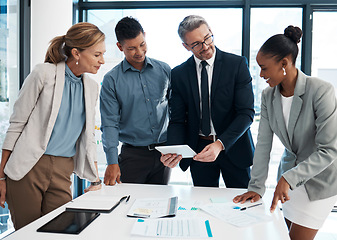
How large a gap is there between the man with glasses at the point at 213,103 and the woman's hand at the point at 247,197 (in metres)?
0.35

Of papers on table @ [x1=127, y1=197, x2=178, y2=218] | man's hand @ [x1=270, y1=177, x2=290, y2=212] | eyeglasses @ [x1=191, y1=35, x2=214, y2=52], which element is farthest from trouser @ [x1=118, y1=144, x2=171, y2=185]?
man's hand @ [x1=270, y1=177, x2=290, y2=212]

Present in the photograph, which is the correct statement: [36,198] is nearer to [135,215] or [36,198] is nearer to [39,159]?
[39,159]

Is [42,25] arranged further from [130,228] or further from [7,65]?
[130,228]

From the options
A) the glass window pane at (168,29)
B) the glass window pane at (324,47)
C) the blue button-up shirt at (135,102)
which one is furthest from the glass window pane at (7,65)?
the glass window pane at (324,47)

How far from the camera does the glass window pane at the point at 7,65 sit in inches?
108

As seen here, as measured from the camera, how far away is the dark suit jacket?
1.84 metres

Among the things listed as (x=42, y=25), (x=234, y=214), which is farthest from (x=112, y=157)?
(x=42, y=25)

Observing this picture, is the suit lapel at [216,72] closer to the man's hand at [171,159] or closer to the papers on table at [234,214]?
the man's hand at [171,159]

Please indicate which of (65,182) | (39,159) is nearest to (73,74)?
(39,159)

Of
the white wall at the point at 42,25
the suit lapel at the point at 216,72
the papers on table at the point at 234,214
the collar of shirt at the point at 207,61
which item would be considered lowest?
the papers on table at the point at 234,214

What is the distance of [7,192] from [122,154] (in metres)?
0.75

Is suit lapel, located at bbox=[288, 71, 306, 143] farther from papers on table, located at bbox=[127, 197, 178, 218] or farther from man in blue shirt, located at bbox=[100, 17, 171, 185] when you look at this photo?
man in blue shirt, located at bbox=[100, 17, 171, 185]

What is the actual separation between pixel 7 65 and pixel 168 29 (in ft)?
5.58

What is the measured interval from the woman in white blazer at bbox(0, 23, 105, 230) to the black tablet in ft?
1.30
